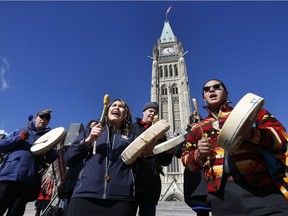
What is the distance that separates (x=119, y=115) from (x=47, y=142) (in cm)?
133

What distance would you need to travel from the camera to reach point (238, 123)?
1584 millimetres

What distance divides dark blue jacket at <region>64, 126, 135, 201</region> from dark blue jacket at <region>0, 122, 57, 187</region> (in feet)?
3.72

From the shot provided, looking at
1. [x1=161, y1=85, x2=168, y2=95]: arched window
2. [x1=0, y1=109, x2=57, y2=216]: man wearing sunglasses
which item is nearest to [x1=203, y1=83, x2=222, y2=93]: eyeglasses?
[x1=0, y1=109, x2=57, y2=216]: man wearing sunglasses

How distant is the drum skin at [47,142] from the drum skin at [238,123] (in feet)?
8.32

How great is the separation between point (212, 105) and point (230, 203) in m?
1.04

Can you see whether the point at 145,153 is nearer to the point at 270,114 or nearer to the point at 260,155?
the point at 260,155

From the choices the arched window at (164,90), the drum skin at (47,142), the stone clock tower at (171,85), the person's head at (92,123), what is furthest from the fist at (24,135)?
the arched window at (164,90)

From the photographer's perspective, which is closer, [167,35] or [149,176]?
[149,176]

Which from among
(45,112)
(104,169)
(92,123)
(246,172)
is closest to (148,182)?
(104,169)

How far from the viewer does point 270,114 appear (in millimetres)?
1904

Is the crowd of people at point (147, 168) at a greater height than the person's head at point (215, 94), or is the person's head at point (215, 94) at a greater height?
the person's head at point (215, 94)

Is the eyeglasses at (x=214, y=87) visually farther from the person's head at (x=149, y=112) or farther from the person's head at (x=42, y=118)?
the person's head at (x=42, y=118)

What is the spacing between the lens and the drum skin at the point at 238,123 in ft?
5.16

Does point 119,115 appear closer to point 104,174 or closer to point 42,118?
point 104,174
